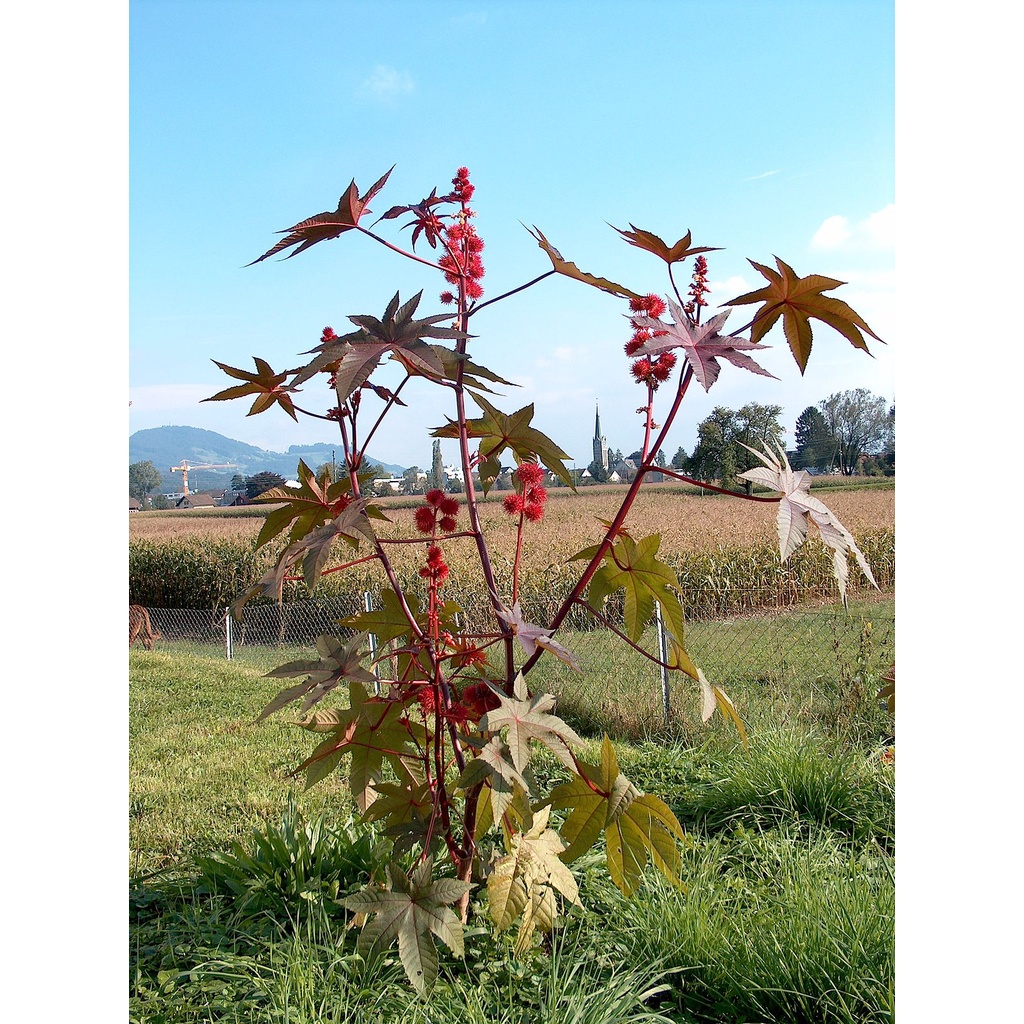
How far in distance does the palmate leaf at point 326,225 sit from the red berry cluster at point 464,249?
175 millimetres

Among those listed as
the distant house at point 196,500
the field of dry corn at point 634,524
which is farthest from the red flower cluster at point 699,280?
the distant house at point 196,500

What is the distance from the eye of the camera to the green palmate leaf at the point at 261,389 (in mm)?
1674

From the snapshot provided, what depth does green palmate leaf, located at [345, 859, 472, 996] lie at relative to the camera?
1.42 meters

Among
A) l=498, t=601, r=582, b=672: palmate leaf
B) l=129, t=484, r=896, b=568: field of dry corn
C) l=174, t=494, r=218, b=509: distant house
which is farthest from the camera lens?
l=174, t=494, r=218, b=509: distant house

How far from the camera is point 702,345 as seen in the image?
4.91 ft

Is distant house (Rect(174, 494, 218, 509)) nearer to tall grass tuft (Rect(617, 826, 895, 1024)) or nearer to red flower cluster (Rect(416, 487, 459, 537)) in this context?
red flower cluster (Rect(416, 487, 459, 537))

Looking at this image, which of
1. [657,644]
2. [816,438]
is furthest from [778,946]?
[816,438]

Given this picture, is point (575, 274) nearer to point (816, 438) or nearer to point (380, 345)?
point (380, 345)

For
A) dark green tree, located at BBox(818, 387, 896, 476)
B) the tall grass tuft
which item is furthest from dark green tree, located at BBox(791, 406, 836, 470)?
the tall grass tuft

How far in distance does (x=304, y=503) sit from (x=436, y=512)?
29 cm

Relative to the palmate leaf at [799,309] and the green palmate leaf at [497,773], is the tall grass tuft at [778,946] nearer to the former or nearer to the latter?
the green palmate leaf at [497,773]

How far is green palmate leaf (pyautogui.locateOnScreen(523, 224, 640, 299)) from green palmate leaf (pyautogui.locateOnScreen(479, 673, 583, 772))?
0.81 meters

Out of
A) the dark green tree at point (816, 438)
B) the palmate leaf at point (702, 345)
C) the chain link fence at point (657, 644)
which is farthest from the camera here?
the dark green tree at point (816, 438)

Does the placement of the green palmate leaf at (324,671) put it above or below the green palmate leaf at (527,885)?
above
